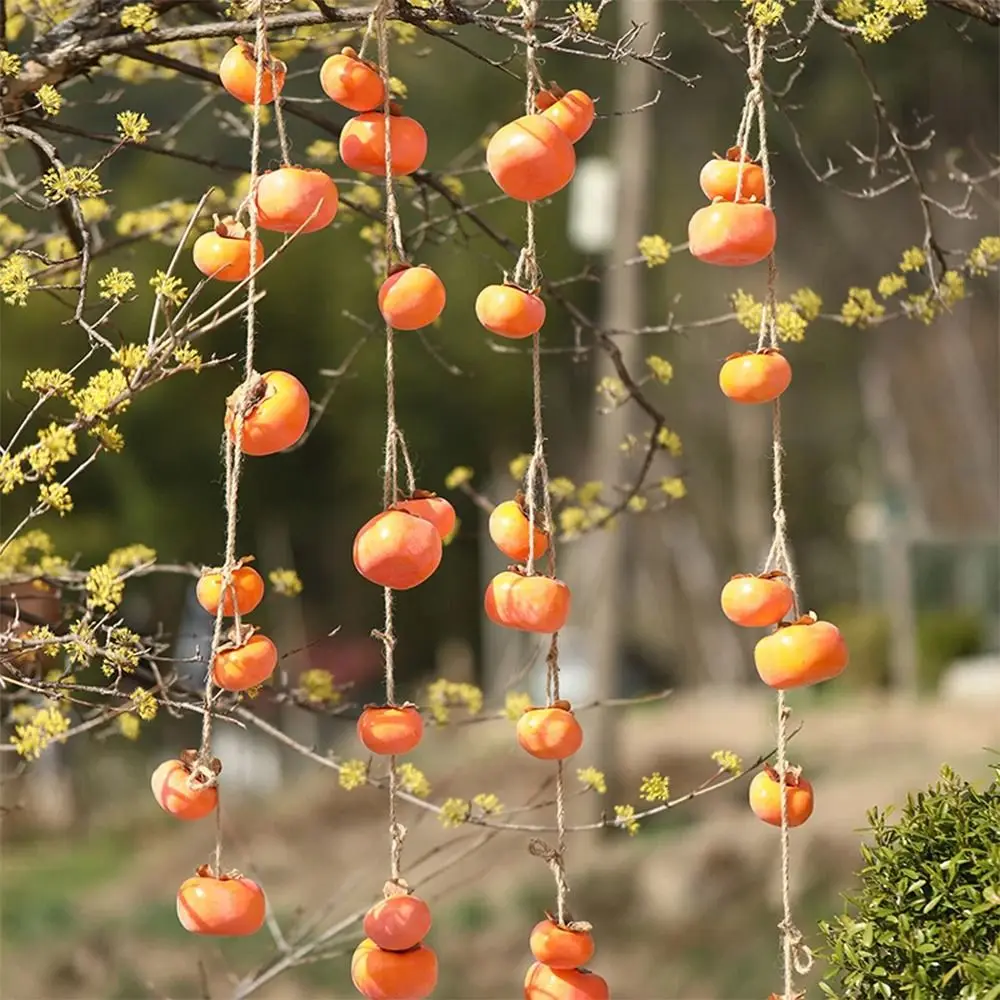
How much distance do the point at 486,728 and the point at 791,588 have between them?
7376 mm

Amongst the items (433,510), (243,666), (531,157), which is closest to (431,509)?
(433,510)

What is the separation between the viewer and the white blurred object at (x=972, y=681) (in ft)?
26.8

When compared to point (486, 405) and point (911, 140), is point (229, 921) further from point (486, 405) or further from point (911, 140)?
point (486, 405)

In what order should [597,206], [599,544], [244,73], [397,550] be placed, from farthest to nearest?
[599,544]
[597,206]
[244,73]
[397,550]

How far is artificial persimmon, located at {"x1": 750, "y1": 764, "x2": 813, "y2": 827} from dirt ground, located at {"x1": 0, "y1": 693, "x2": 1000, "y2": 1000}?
7.83 ft

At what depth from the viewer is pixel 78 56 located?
1.54 meters

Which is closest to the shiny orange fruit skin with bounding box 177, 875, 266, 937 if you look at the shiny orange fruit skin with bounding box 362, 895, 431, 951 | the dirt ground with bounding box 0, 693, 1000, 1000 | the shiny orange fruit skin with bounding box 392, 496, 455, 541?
the shiny orange fruit skin with bounding box 362, 895, 431, 951

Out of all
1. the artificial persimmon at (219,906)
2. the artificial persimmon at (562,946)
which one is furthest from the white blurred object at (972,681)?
the artificial persimmon at (219,906)

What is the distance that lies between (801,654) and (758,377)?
26 cm

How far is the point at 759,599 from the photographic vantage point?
4.20 feet

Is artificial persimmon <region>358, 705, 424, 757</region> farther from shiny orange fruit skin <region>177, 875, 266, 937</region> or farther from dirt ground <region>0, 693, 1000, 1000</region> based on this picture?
dirt ground <region>0, 693, 1000, 1000</region>

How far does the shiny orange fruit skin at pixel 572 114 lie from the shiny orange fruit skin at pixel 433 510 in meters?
0.35

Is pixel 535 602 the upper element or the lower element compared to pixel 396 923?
upper

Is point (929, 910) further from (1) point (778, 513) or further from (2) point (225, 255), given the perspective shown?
(2) point (225, 255)
